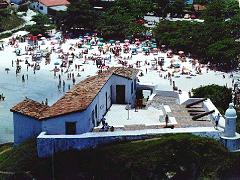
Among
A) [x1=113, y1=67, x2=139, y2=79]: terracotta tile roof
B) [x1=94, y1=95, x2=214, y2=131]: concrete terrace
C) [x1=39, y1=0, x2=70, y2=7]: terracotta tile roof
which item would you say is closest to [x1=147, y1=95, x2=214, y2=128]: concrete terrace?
[x1=94, y1=95, x2=214, y2=131]: concrete terrace

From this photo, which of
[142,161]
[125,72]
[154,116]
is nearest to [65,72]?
[125,72]

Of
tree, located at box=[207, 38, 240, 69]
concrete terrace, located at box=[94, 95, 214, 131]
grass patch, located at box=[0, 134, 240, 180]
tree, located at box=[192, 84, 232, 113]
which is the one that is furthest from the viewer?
tree, located at box=[207, 38, 240, 69]

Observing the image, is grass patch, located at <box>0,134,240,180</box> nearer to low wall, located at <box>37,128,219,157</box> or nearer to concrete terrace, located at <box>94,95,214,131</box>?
low wall, located at <box>37,128,219,157</box>

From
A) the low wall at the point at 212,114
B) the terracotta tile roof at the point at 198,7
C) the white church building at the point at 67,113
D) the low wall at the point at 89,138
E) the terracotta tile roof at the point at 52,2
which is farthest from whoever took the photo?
the terracotta tile roof at the point at 52,2

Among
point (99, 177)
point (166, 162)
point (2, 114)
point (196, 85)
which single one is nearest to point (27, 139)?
point (99, 177)

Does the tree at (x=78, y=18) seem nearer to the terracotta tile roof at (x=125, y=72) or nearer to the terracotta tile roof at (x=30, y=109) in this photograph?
the terracotta tile roof at (x=125, y=72)

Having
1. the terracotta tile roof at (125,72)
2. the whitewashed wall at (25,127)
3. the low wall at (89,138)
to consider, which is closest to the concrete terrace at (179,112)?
the low wall at (89,138)
